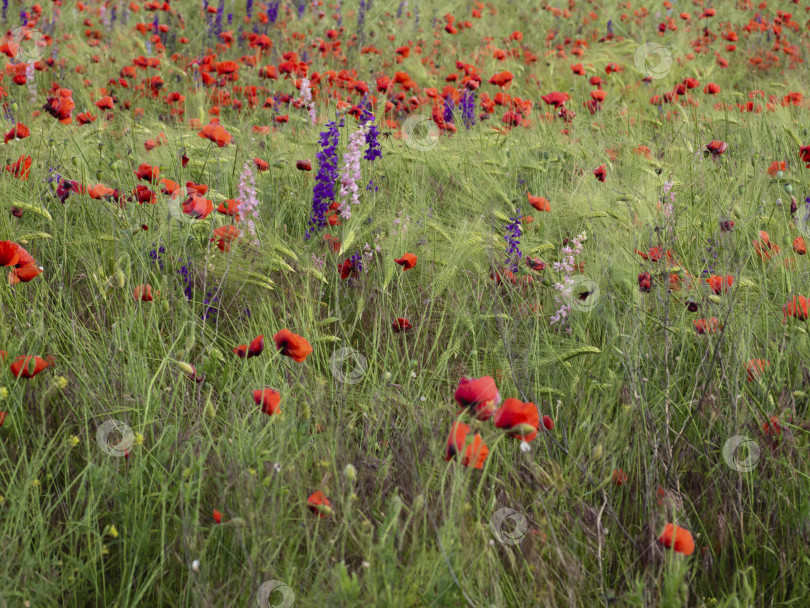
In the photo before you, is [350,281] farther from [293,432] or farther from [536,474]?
[536,474]

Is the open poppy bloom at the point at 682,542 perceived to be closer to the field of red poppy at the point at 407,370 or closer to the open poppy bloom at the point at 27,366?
the field of red poppy at the point at 407,370

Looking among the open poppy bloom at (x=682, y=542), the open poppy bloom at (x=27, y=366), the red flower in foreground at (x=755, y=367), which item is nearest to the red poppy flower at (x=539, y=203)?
the red flower in foreground at (x=755, y=367)

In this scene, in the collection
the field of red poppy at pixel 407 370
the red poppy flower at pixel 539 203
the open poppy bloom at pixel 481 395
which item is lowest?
the field of red poppy at pixel 407 370

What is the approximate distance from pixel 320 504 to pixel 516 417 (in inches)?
11.6

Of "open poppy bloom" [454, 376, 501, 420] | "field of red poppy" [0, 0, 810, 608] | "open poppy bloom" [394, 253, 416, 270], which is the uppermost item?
"open poppy bloom" [454, 376, 501, 420]

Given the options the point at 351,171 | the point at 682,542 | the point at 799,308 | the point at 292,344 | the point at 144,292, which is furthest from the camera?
the point at 351,171

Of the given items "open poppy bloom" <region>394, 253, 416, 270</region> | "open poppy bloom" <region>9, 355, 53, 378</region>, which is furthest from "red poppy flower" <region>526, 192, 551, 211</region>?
"open poppy bloom" <region>9, 355, 53, 378</region>

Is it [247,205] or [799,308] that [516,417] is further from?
[247,205]

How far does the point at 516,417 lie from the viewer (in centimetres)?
96

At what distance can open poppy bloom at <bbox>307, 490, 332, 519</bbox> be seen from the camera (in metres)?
0.98

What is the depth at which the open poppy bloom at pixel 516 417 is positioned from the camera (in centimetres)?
94

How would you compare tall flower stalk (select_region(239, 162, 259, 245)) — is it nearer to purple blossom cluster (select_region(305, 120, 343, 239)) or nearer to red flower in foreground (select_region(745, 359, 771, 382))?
purple blossom cluster (select_region(305, 120, 343, 239))

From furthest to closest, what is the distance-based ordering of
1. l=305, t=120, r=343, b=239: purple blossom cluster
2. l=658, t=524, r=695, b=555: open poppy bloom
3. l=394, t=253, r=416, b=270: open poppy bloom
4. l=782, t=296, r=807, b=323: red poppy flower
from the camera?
l=305, t=120, r=343, b=239: purple blossom cluster, l=394, t=253, r=416, b=270: open poppy bloom, l=782, t=296, r=807, b=323: red poppy flower, l=658, t=524, r=695, b=555: open poppy bloom

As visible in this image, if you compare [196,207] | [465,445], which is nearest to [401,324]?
[196,207]
